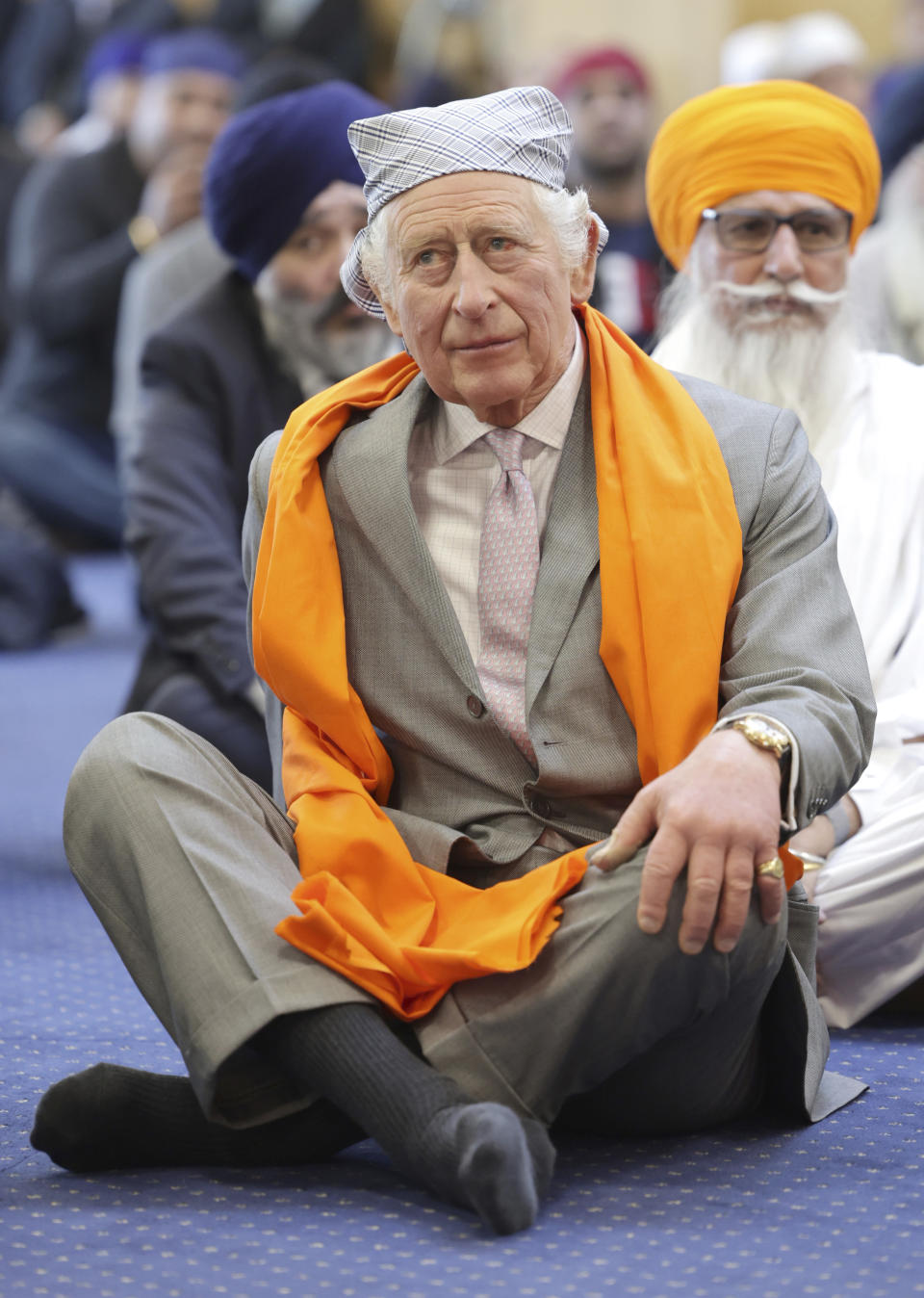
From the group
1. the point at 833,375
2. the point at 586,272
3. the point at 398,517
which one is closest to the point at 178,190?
the point at 833,375

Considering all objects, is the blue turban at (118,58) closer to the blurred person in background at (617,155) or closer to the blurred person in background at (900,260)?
the blurred person in background at (617,155)

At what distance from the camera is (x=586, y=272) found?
2605 mm

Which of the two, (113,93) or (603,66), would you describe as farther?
(113,93)

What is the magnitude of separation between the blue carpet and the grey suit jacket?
0.17 meters

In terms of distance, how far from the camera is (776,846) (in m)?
2.18

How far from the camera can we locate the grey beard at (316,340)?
14.3ft

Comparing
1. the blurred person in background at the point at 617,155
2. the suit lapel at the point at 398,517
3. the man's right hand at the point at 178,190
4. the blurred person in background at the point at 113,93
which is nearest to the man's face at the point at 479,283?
the suit lapel at the point at 398,517

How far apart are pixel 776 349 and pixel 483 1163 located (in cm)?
195

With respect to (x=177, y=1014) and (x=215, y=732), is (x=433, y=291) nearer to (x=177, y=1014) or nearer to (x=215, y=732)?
(x=177, y=1014)

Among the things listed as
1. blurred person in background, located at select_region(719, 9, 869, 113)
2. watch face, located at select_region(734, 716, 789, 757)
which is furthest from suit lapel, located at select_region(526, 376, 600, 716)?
blurred person in background, located at select_region(719, 9, 869, 113)

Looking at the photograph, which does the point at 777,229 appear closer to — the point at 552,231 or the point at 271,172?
the point at 552,231

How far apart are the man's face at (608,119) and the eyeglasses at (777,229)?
421cm

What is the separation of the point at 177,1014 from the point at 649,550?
2.62 feet

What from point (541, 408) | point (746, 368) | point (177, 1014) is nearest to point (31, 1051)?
point (177, 1014)
